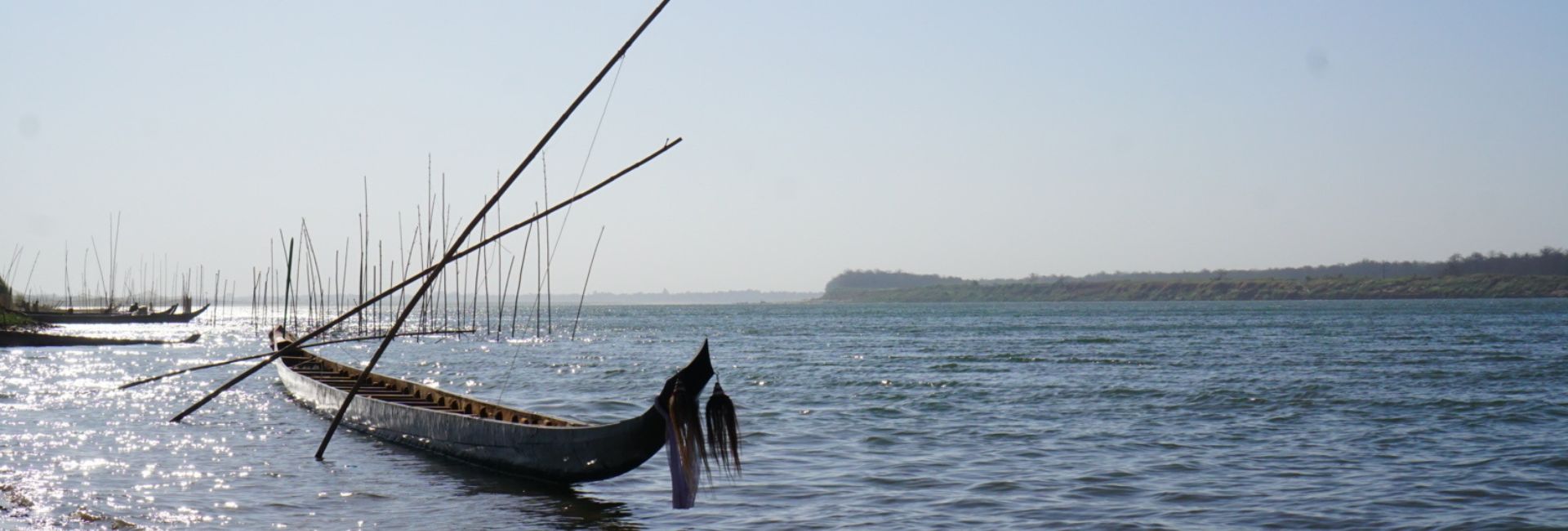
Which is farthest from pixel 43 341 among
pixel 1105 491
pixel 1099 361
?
pixel 1105 491

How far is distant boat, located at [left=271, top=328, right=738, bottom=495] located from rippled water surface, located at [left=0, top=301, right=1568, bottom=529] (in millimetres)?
312

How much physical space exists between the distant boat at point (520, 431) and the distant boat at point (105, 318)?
49944mm

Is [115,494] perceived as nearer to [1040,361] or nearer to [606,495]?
[606,495]

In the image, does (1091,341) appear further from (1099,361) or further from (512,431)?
(512,431)

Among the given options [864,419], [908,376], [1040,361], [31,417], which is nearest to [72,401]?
[31,417]

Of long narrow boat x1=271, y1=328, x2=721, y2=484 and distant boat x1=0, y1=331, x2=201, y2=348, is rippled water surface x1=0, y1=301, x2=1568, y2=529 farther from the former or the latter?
distant boat x1=0, y1=331, x2=201, y2=348

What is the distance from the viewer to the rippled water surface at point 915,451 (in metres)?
13.3

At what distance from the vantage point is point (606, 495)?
1439cm

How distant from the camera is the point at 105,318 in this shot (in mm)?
73062

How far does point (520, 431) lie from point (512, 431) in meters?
0.21

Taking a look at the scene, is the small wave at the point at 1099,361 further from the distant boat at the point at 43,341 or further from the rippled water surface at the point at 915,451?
the distant boat at the point at 43,341

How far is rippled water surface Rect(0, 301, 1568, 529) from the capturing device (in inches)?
524

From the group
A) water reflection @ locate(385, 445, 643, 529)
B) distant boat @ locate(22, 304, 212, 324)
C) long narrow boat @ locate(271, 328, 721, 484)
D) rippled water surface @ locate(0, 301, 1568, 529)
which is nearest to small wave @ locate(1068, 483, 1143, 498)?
rippled water surface @ locate(0, 301, 1568, 529)

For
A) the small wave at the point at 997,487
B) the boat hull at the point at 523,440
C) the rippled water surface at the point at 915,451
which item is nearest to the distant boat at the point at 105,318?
the rippled water surface at the point at 915,451
